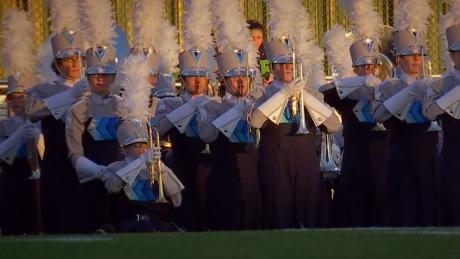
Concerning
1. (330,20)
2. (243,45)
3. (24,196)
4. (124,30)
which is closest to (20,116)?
(24,196)

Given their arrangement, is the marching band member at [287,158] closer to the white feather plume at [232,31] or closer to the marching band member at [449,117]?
the white feather plume at [232,31]

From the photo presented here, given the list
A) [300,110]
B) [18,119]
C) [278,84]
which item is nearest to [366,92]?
[278,84]

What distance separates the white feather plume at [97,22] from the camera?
15500mm

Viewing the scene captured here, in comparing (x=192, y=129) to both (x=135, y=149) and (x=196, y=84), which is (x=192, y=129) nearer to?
(x=196, y=84)

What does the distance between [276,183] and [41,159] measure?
6.87ft

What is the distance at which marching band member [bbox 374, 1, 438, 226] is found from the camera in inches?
613

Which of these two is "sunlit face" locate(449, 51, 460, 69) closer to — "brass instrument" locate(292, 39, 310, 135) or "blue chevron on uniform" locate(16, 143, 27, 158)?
"brass instrument" locate(292, 39, 310, 135)

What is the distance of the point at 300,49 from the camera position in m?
15.7

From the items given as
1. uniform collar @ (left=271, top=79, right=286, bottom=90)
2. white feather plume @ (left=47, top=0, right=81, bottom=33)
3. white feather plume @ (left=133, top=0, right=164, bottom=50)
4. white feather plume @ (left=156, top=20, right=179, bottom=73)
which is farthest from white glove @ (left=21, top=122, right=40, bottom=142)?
uniform collar @ (left=271, top=79, right=286, bottom=90)

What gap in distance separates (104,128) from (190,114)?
1.50 m

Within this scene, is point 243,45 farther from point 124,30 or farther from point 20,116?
point 124,30

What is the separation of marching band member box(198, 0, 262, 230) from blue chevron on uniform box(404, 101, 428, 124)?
4.24ft

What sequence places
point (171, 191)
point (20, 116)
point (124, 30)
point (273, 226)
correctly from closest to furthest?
point (171, 191)
point (273, 226)
point (20, 116)
point (124, 30)

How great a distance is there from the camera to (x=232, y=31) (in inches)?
634
